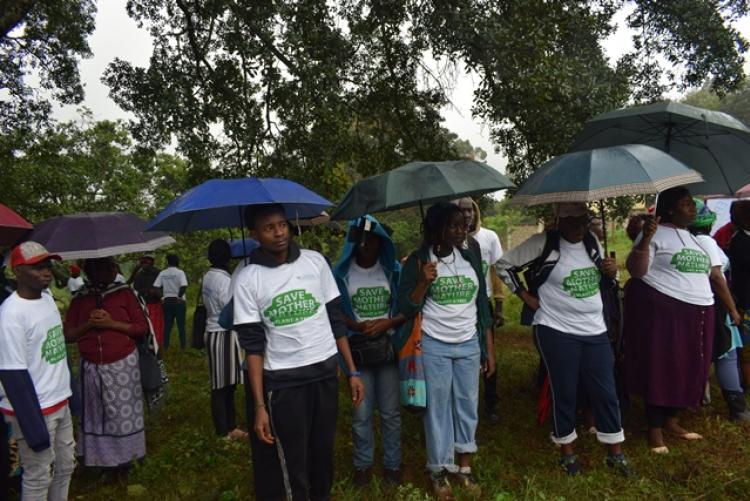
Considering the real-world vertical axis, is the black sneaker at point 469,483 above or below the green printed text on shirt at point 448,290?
below

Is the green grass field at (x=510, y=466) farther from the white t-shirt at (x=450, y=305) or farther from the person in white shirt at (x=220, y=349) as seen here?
the white t-shirt at (x=450, y=305)

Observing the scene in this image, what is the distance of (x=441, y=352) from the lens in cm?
335

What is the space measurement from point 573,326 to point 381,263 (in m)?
1.31

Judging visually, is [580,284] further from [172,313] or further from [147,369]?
[172,313]

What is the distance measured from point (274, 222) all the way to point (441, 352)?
4.40 feet

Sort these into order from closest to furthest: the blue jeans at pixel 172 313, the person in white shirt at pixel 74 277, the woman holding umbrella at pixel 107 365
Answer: the woman holding umbrella at pixel 107 365 → the blue jeans at pixel 172 313 → the person in white shirt at pixel 74 277

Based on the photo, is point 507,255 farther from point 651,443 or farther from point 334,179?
point 334,179

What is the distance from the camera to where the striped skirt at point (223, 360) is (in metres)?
4.61

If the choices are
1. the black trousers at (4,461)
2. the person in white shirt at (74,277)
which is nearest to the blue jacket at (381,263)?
the black trousers at (4,461)

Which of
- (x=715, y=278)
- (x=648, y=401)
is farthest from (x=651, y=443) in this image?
(x=715, y=278)

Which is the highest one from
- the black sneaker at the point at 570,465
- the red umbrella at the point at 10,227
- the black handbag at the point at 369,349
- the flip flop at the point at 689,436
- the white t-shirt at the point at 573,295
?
the red umbrella at the point at 10,227

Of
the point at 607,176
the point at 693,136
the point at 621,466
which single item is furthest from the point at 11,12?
the point at 621,466

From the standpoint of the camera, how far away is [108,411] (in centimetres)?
376

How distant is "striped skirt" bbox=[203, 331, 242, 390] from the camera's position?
4.61 meters
